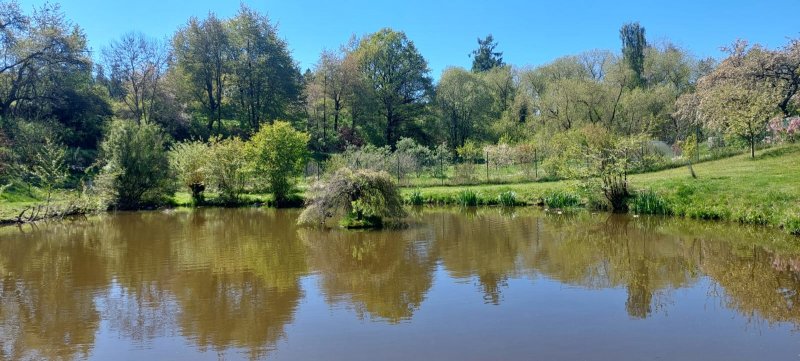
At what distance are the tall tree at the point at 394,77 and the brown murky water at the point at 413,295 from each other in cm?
3408

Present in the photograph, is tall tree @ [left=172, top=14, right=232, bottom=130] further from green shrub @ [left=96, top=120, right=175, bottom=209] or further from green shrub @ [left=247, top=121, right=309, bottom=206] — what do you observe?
green shrub @ [left=247, top=121, right=309, bottom=206]

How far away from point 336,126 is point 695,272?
1656 inches

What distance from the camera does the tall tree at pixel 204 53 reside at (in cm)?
4453

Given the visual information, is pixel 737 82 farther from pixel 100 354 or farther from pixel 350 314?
pixel 100 354

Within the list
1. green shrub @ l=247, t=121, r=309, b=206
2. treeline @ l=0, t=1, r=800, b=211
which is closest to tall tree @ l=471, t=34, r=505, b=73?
treeline @ l=0, t=1, r=800, b=211

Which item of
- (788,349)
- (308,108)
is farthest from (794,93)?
(308,108)

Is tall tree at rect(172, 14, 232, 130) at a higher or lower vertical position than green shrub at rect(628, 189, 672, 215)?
higher

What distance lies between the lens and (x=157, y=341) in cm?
739

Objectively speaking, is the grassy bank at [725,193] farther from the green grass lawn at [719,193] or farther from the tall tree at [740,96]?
the tall tree at [740,96]

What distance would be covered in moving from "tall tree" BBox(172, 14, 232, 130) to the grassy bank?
27672mm

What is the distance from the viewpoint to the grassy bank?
15641 millimetres

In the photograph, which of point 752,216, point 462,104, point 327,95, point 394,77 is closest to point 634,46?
point 462,104

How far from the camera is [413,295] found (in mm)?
9539

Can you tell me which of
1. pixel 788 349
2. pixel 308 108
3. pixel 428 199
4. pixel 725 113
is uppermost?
pixel 308 108
